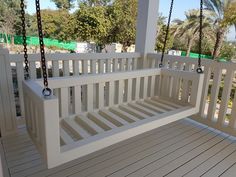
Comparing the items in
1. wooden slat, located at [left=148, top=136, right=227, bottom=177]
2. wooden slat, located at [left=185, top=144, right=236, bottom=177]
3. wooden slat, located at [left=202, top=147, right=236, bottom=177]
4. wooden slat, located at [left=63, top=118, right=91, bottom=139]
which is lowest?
wooden slat, located at [left=202, top=147, right=236, bottom=177]

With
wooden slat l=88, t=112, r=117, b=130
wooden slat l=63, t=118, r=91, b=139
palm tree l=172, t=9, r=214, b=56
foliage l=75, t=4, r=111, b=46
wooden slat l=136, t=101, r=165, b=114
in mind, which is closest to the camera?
wooden slat l=63, t=118, r=91, b=139

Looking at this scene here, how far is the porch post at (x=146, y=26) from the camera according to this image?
298cm

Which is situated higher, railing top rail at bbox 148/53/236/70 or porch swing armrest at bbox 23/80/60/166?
railing top rail at bbox 148/53/236/70

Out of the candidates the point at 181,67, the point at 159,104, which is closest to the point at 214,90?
the point at 181,67

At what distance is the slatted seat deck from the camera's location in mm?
1532

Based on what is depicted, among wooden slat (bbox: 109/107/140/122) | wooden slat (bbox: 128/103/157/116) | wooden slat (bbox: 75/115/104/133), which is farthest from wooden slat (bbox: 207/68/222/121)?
wooden slat (bbox: 75/115/104/133)

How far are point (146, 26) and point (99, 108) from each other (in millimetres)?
1619

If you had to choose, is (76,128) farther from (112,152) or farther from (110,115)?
(112,152)

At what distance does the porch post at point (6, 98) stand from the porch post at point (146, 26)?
6.18 ft

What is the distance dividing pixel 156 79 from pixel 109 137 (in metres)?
1.17

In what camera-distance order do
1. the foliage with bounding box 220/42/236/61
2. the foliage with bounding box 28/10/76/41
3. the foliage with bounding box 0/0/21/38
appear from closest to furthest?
the foliage with bounding box 220/42/236/61 < the foliage with bounding box 28/10/76/41 < the foliage with bounding box 0/0/21/38

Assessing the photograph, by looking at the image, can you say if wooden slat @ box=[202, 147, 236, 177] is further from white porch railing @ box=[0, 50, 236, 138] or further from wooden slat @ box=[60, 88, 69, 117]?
wooden slat @ box=[60, 88, 69, 117]

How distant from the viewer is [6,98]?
205cm

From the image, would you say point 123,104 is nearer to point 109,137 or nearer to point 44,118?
point 109,137
